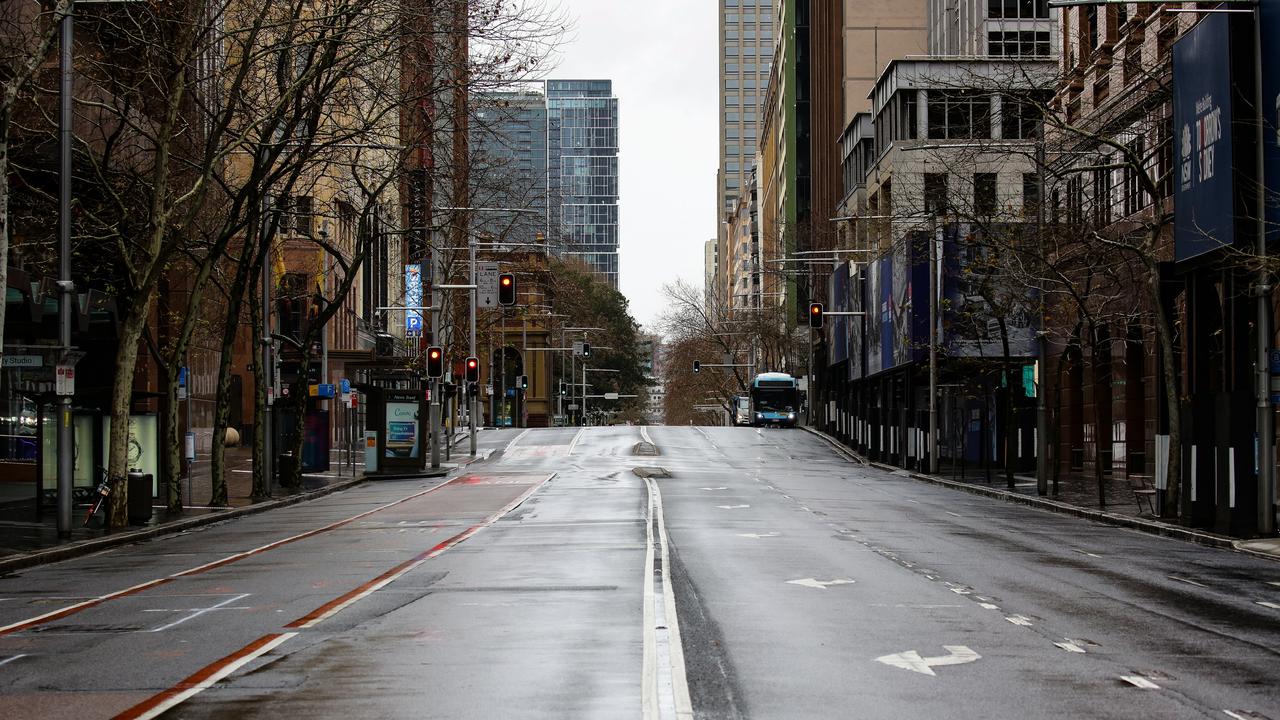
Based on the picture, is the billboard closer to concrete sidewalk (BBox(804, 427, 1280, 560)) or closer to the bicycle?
concrete sidewalk (BBox(804, 427, 1280, 560))

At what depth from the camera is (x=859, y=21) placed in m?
114

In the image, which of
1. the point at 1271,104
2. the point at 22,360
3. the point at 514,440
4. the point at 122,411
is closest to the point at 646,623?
the point at 1271,104

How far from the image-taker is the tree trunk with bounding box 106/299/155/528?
2834 cm

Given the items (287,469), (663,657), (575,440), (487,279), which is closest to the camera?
(663,657)

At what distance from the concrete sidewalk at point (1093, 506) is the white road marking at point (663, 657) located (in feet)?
35.3

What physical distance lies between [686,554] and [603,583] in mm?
4115

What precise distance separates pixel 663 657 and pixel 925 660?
2037mm

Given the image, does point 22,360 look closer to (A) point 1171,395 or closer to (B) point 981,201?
(A) point 1171,395

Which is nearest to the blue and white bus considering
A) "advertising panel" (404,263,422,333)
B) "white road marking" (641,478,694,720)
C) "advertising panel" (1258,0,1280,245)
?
"advertising panel" (404,263,422,333)

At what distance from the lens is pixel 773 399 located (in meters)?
97.6

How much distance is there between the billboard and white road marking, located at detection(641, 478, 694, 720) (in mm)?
13172

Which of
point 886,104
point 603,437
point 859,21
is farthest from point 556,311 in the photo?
point 603,437

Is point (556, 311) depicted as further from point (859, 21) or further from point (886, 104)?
point (886, 104)

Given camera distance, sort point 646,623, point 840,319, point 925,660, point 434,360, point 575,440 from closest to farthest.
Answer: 1. point 925,660
2. point 646,623
3. point 434,360
4. point 575,440
5. point 840,319
